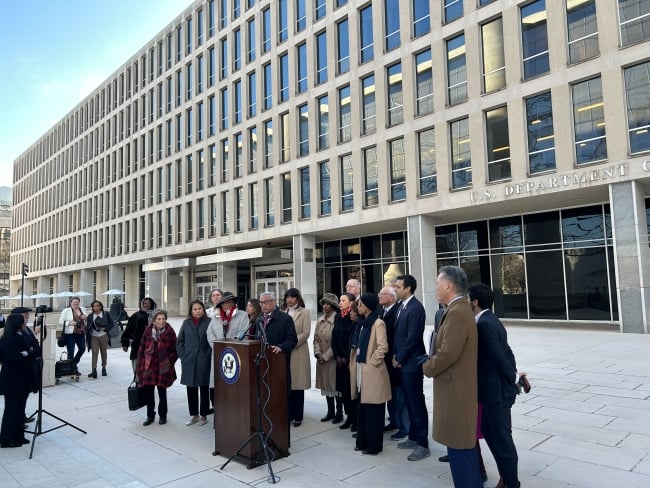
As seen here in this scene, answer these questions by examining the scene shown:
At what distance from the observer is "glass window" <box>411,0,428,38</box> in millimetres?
21312

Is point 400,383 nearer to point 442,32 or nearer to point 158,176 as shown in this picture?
point 442,32

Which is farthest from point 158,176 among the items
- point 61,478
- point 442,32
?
point 61,478

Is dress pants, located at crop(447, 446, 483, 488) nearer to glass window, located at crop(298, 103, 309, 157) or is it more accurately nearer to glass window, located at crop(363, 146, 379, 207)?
glass window, located at crop(363, 146, 379, 207)

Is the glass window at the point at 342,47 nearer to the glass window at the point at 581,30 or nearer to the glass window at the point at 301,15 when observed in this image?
the glass window at the point at 301,15

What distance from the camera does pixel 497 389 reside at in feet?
13.1

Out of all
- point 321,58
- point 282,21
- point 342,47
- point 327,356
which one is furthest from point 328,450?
point 282,21

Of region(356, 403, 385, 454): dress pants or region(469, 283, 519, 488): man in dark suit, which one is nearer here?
region(469, 283, 519, 488): man in dark suit

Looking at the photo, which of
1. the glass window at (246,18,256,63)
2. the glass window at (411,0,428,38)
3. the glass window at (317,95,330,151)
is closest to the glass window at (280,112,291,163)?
the glass window at (317,95,330,151)

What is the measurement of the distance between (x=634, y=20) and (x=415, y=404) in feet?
54.3

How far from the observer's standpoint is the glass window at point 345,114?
2436 cm

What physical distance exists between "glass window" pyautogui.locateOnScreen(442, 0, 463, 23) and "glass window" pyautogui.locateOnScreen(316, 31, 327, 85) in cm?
731

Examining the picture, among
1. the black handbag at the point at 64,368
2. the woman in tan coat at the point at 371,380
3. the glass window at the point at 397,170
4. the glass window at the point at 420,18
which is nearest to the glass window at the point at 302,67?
the glass window at the point at 420,18

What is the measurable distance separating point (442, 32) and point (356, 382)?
61.6 ft

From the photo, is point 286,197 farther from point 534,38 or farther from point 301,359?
point 301,359
